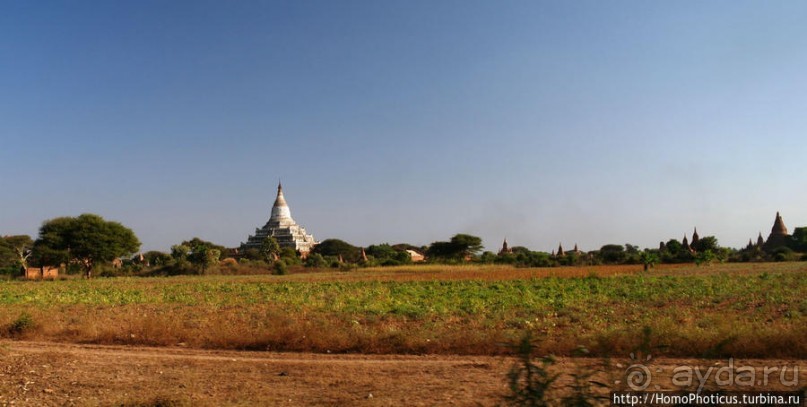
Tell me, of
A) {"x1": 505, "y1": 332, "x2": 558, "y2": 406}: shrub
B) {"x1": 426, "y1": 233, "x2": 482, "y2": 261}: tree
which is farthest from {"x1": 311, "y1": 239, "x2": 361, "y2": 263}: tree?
{"x1": 505, "y1": 332, "x2": 558, "y2": 406}: shrub

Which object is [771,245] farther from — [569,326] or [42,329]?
[42,329]

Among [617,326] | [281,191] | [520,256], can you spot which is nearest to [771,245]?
[520,256]

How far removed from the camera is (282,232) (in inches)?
3858

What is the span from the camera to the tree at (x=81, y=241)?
46.8 metres

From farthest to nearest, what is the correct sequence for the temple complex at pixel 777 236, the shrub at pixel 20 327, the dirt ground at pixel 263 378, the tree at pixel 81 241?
1. the temple complex at pixel 777 236
2. the tree at pixel 81 241
3. the shrub at pixel 20 327
4. the dirt ground at pixel 263 378

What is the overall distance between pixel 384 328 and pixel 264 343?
227 centimetres

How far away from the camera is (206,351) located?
9703 millimetres

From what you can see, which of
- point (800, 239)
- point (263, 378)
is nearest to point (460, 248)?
point (800, 239)

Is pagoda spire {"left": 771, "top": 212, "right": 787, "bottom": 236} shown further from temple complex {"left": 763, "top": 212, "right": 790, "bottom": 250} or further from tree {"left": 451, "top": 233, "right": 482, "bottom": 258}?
tree {"left": 451, "top": 233, "right": 482, "bottom": 258}

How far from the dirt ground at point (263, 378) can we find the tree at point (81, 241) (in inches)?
1683

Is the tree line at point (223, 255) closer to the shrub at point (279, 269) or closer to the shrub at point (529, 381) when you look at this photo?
the shrub at point (279, 269)

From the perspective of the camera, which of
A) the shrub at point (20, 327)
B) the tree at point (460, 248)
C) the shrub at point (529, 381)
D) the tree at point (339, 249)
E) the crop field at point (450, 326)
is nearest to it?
the shrub at point (529, 381)

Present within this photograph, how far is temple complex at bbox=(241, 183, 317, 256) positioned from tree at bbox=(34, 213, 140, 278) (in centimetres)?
4205

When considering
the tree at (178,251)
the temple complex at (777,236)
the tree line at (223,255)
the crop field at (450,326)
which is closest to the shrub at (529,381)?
the crop field at (450,326)
